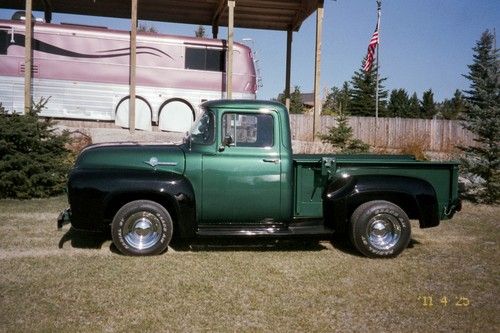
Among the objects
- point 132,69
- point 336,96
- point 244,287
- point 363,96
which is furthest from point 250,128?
point 336,96

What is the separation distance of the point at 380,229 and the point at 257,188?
178 cm

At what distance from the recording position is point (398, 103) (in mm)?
63094

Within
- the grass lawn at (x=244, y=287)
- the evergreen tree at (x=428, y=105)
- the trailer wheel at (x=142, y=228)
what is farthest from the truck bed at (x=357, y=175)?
the evergreen tree at (x=428, y=105)

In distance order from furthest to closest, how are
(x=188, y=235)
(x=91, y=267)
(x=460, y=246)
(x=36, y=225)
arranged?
1. (x=36, y=225)
2. (x=460, y=246)
3. (x=188, y=235)
4. (x=91, y=267)

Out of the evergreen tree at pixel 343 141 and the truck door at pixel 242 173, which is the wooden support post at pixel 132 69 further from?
the truck door at pixel 242 173

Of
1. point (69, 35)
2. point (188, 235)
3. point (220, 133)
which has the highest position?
point (69, 35)

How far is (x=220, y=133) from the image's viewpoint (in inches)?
239

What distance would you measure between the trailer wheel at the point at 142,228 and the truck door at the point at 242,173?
1.89ft

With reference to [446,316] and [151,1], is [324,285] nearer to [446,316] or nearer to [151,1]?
[446,316]

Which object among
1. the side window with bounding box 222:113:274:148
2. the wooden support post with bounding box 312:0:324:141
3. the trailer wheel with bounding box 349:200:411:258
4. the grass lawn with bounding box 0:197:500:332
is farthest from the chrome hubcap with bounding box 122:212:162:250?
the wooden support post with bounding box 312:0:324:141

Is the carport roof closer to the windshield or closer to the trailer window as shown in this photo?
the trailer window

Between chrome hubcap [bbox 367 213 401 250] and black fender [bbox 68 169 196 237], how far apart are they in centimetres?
242

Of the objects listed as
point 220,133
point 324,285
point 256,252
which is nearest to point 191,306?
point 324,285

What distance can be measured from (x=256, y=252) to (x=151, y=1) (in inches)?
462
